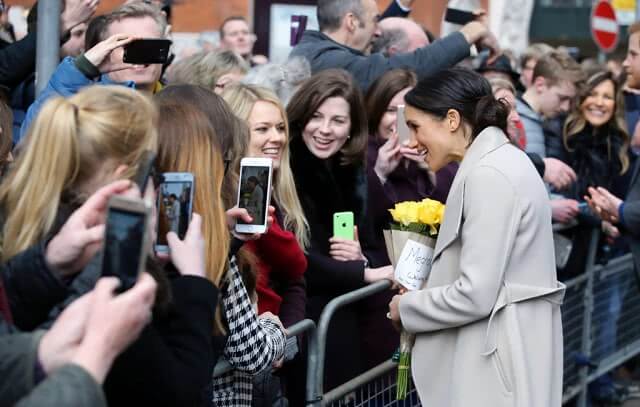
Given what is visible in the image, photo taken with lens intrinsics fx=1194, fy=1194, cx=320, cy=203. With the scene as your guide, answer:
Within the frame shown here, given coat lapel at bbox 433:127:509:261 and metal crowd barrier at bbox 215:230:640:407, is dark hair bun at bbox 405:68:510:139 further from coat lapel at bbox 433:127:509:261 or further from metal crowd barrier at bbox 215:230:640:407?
metal crowd barrier at bbox 215:230:640:407

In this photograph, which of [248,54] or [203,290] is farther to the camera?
[248,54]

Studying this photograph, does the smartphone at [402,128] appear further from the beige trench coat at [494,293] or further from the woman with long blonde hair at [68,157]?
the woman with long blonde hair at [68,157]

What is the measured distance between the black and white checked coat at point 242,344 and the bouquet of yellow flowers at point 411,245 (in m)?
0.73

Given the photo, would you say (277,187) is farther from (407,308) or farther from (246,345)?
(246,345)

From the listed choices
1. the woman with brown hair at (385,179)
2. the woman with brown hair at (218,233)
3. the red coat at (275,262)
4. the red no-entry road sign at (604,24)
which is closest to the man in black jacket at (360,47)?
the woman with brown hair at (385,179)

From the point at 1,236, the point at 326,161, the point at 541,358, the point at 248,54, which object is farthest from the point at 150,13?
the point at 248,54

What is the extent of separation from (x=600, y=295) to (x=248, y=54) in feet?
11.6

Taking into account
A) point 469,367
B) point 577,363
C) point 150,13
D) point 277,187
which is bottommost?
point 577,363

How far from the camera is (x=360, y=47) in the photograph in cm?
727

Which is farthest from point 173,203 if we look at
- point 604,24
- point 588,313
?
point 604,24

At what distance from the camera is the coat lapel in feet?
14.0

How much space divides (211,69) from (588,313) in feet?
9.50

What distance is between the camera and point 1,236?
2.77 m

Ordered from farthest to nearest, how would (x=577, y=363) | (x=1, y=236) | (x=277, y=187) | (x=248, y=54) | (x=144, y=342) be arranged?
(x=248, y=54) < (x=577, y=363) < (x=277, y=187) < (x=1, y=236) < (x=144, y=342)
